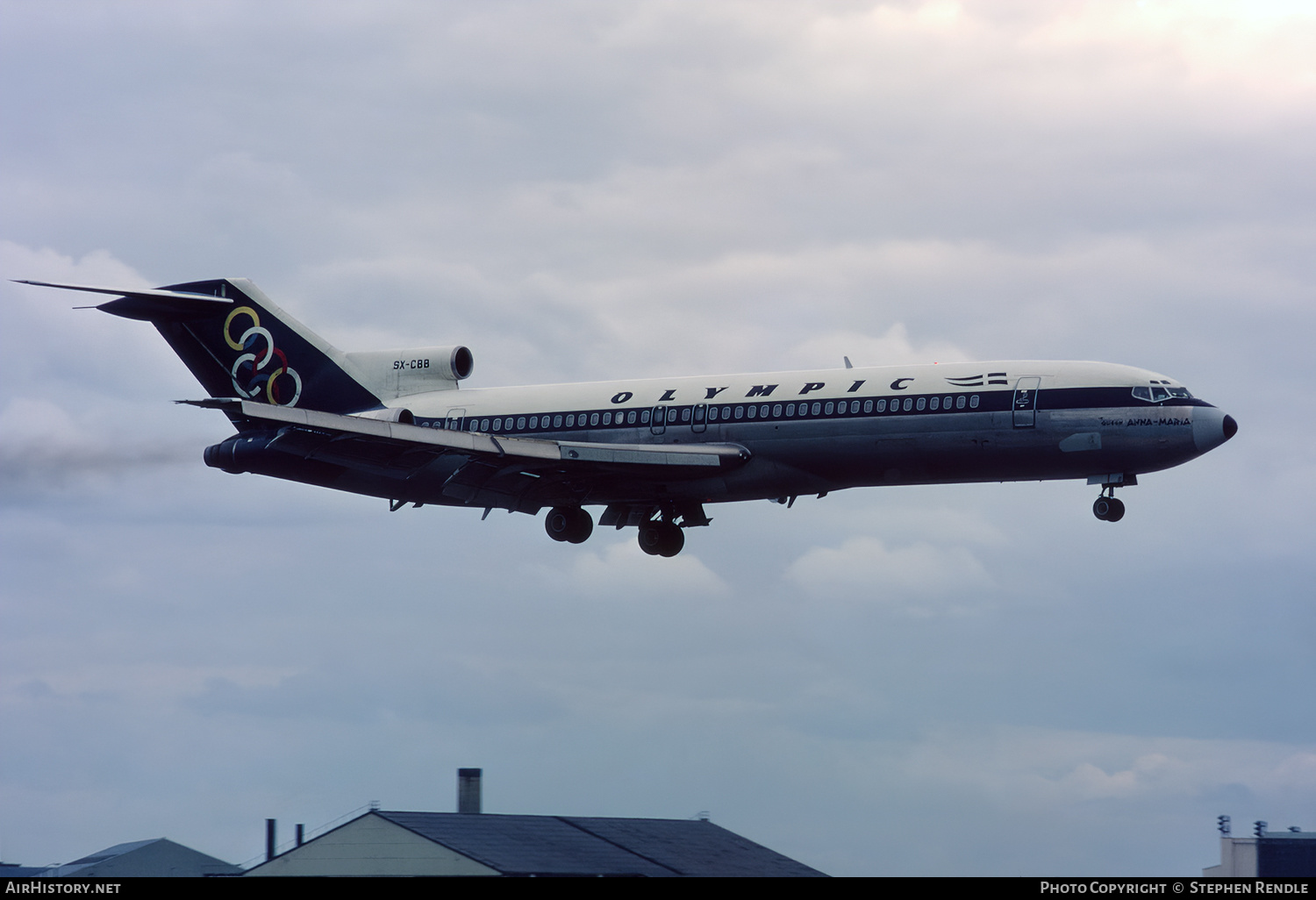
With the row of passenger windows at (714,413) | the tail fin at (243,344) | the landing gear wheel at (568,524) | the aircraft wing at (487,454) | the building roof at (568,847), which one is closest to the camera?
the row of passenger windows at (714,413)

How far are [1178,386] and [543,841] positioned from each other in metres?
26.2

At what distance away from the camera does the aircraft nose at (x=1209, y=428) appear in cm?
4169

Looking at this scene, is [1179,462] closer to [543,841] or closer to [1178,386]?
[1178,386]

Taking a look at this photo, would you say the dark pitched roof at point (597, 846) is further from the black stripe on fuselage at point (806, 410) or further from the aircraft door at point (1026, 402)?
the aircraft door at point (1026, 402)

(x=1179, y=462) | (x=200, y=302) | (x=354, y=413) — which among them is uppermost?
(x=200, y=302)

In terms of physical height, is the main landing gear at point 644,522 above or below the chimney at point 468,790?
above

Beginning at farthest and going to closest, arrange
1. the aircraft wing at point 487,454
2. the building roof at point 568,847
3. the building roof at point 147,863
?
the building roof at point 147,863 → the building roof at point 568,847 → the aircraft wing at point 487,454

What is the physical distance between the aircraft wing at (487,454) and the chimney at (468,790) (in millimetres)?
15316

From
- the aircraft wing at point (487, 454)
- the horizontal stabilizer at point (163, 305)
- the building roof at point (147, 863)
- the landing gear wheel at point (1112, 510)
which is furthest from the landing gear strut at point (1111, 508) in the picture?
the building roof at point (147, 863)

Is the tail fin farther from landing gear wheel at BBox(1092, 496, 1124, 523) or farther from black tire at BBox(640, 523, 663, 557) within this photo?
landing gear wheel at BBox(1092, 496, 1124, 523)

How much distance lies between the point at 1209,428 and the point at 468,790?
2999 cm

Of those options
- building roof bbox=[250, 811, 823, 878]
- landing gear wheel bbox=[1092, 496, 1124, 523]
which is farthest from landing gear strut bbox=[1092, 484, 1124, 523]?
building roof bbox=[250, 811, 823, 878]

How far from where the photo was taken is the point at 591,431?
47.8 m
